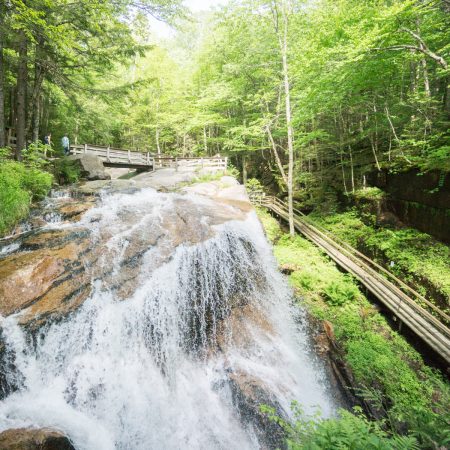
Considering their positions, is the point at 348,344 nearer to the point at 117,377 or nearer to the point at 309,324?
the point at 309,324

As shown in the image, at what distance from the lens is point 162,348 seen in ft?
21.2

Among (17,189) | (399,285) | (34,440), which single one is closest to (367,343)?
(399,285)

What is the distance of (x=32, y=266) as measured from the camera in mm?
6332

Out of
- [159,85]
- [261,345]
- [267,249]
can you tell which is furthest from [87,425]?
[159,85]

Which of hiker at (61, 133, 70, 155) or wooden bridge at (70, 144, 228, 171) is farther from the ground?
hiker at (61, 133, 70, 155)

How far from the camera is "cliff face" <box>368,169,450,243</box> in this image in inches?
410

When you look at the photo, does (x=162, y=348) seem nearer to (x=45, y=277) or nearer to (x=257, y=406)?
(x=257, y=406)

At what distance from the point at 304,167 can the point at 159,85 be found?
1552 centimetres

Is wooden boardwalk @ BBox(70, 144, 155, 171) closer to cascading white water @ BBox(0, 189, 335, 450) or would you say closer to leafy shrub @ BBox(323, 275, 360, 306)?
cascading white water @ BBox(0, 189, 335, 450)

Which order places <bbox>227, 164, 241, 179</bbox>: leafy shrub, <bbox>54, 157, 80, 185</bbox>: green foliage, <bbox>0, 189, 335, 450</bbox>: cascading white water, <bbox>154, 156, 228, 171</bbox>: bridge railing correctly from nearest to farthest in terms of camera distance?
<bbox>0, 189, 335, 450</bbox>: cascading white water → <bbox>54, 157, 80, 185</bbox>: green foliage → <bbox>227, 164, 241, 179</bbox>: leafy shrub → <bbox>154, 156, 228, 171</bbox>: bridge railing

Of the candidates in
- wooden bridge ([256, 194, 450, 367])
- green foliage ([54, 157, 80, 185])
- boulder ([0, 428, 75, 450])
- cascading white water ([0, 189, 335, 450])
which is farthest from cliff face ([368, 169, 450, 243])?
green foliage ([54, 157, 80, 185])

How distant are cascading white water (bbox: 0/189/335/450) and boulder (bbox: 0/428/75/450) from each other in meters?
0.31

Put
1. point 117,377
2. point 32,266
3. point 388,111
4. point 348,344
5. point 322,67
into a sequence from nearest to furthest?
point 117,377 → point 32,266 → point 348,344 → point 322,67 → point 388,111

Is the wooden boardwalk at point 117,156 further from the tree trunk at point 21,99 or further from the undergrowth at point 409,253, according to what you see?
the undergrowth at point 409,253
